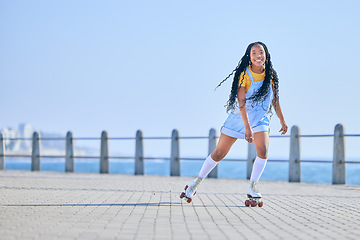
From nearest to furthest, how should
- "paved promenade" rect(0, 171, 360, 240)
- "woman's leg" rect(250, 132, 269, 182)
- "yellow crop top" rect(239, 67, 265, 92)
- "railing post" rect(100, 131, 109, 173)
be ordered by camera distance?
"paved promenade" rect(0, 171, 360, 240)
"woman's leg" rect(250, 132, 269, 182)
"yellow crop top" rect(239, 67, 265, 92)
"railing post" rect(100, 131, 109, 173)

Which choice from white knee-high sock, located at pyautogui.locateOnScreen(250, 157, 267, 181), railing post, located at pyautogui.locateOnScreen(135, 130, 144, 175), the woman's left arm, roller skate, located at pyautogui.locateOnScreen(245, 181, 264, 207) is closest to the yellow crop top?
the woman's left arm

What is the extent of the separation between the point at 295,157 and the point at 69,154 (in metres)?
8.91

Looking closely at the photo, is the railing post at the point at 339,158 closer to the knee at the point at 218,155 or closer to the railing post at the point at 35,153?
the knee at the point at 218,155

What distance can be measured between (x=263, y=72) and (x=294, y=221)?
2439 mm

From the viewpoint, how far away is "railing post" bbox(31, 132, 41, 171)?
22.5 metres

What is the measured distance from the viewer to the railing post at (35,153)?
2248 centimetres

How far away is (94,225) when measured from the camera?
18.3 feet

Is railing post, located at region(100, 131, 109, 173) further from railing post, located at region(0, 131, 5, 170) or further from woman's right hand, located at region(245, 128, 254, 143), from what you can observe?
woman's right hand, located at region(245, 128, 254, 143)

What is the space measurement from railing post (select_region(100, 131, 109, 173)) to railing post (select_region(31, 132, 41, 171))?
349 cm

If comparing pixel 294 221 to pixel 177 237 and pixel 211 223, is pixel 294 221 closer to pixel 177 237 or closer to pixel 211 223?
pixel 211 223

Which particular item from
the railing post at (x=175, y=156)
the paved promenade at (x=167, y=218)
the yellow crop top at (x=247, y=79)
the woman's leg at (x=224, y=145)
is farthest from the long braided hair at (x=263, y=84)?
the railing post at (x=175, y=156)

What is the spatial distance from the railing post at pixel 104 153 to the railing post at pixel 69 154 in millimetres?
1569

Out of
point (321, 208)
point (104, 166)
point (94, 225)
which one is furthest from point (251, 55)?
point (104, 166)

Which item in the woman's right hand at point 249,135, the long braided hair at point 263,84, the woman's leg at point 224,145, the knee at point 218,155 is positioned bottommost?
the knee at point 218,155
